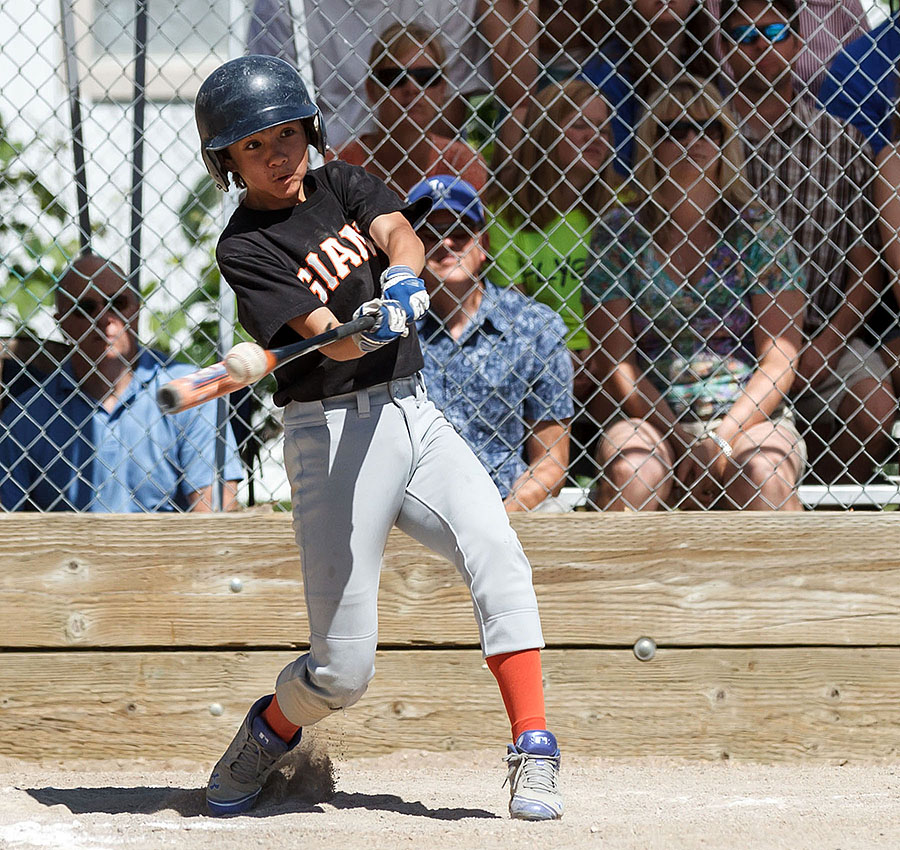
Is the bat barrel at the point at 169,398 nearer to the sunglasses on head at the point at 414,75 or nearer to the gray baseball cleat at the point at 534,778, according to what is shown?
the gray baseball cleat at the point at 534,778

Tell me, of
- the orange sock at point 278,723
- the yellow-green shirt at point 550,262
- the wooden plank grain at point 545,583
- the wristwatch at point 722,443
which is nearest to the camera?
→ the orange sock at point 278,723

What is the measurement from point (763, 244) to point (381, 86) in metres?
1.34

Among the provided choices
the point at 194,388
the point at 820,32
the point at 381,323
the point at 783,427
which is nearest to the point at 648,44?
the point at 820,32

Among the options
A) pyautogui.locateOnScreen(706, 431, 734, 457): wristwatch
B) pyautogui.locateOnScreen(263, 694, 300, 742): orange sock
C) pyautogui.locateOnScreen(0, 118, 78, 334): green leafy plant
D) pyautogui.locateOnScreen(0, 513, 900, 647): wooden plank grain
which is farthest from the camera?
pyautogui.locateOnScreen(0, 118, 78, 334): green leafy plant

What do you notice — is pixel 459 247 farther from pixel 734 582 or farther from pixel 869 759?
pixel 869 759

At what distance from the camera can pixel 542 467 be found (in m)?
3.59

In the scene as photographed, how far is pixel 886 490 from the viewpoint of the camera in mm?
3551

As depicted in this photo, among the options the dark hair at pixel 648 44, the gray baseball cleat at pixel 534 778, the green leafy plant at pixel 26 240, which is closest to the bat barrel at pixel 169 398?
the gray baseball cleat at pixel 534 778

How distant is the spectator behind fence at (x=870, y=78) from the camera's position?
A: 3822mm

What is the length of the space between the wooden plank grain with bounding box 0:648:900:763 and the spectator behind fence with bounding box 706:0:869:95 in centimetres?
191

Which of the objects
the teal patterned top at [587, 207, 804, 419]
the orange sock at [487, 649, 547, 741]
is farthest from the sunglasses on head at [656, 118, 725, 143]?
the orange sock at [487, 649, 547, 741]

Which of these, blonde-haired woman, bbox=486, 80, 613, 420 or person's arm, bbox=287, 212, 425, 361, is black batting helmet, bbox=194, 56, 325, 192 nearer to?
person's arm, bbox=287, 212, 425, 361

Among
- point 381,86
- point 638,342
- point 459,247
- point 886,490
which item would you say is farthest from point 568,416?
point 381,86

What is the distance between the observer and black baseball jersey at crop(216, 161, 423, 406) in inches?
100
